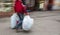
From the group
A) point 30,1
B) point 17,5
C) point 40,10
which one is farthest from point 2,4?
point 17,5

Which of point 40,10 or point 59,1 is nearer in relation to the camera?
point 40,10

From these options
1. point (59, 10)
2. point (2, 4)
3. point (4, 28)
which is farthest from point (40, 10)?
point (4, 28)

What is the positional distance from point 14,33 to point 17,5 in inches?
45.8

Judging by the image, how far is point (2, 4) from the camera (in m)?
11.4

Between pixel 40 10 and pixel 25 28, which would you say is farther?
pixel 40 10

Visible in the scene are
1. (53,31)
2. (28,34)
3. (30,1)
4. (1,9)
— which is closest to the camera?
(28,34)

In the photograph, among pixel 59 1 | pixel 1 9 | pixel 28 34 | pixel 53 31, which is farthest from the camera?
pixel 59 1

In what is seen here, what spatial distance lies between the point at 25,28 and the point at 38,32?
64 centimetres

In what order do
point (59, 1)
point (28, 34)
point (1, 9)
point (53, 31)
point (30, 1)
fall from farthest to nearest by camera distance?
point (59, 1) → point (30, 1) → point (1, 9) → point (53, 31) → point (28, 34)

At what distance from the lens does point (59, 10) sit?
14.4 m

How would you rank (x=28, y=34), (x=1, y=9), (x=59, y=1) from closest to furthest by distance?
(x=28, y=34) < (x=1, y=9) < (x=59, y=1)

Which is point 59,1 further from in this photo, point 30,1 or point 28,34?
point 28,34

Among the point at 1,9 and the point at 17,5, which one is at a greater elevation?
the point at 17,5

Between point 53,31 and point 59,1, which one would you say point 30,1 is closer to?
point 59,1
